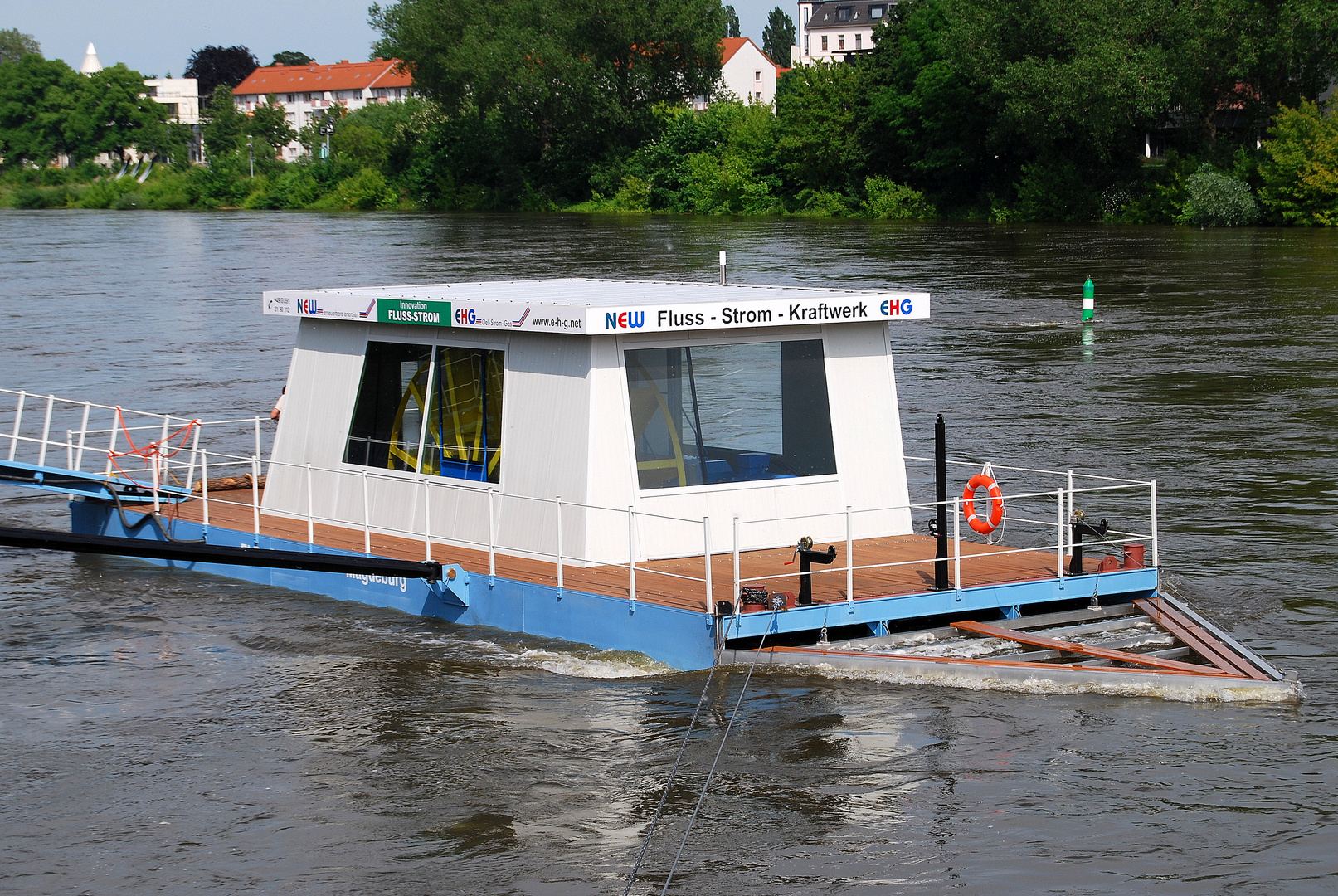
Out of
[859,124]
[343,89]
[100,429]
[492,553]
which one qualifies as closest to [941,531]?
[492,553]

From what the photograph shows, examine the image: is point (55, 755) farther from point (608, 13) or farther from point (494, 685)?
point (608, 13)

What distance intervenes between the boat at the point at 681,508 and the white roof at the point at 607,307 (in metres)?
0.03

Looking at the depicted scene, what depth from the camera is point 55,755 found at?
37.0 ft

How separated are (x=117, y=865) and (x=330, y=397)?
5.68m

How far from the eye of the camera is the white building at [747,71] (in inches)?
5581

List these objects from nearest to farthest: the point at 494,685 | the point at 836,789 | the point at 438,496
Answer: the point at 836,789 < the point at 494,685 < the point at 438,496

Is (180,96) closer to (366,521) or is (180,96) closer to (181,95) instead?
(181,95)

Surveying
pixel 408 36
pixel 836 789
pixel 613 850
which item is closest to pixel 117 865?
pixel 613 850

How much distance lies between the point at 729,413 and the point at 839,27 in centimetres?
16532

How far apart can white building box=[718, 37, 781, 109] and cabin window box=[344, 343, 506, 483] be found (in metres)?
129

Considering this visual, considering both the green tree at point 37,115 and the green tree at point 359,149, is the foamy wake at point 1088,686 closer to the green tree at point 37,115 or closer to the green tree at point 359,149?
the green tree at point 359,149

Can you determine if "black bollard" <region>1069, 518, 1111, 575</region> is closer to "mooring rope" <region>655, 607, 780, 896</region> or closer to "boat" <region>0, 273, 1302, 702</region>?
"boat" <region>0, 273, 1302, 702</region>

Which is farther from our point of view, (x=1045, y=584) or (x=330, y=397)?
(x=330, y=397)

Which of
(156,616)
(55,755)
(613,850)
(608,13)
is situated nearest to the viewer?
(613,850)
